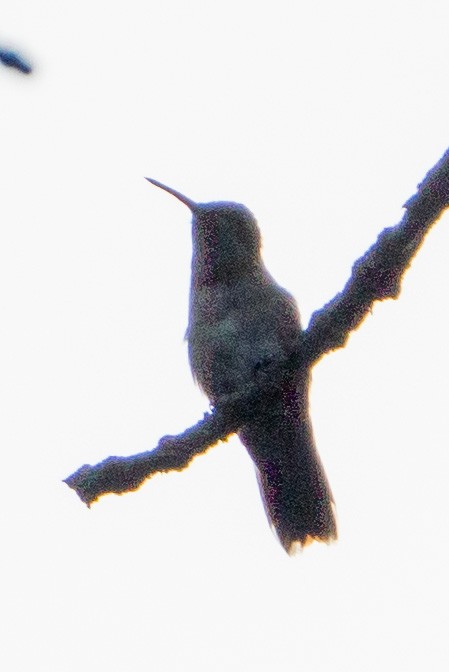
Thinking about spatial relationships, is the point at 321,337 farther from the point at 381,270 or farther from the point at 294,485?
the point at 294,485

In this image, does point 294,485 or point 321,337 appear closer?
point 321,337

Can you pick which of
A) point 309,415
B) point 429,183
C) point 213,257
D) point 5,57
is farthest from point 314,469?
point 5,57

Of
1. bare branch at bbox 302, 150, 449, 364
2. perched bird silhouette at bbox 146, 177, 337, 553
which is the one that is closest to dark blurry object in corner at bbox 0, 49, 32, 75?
bare branch at bbox 302, 150, 449, 364

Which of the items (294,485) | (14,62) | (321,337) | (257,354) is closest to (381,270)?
(321,337)

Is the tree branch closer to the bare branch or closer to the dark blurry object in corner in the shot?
the bare branch

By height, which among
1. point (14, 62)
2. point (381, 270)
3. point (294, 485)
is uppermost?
point (294, 485)

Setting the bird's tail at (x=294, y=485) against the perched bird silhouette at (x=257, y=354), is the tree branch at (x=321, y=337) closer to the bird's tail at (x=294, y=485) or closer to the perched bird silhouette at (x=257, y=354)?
the perched bird silhouette at (x=257, y=354)

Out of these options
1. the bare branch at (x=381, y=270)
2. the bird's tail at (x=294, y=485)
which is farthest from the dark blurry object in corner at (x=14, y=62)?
the bird's tail at (x=294, y=485)
